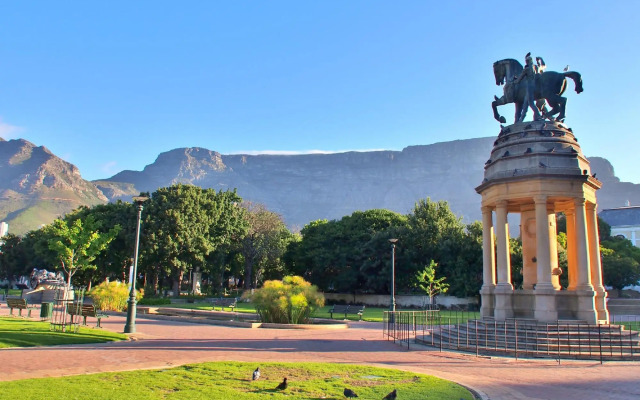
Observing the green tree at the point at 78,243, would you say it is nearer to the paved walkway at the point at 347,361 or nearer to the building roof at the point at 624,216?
the paved walkway at the point at 347,361

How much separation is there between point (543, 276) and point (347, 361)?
9479 millimetres

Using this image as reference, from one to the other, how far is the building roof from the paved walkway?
92143 mm

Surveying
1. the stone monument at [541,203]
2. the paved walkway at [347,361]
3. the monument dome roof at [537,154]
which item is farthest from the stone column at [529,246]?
the paved walkway at [347,361]

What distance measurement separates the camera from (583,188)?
64.4 feet

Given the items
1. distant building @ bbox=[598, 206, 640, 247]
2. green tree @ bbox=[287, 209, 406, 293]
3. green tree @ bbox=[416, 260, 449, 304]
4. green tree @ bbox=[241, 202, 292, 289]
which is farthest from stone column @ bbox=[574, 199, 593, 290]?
distant building @ bbox=[598, 206, 640, 247]

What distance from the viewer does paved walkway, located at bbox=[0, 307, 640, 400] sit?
420 inches

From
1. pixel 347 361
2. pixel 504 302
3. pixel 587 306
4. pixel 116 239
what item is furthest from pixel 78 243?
pixel 587 306

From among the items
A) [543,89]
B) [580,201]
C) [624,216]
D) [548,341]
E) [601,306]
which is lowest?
[548,341]

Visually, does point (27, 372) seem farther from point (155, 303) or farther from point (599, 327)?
point (155, 303)

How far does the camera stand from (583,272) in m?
18.8

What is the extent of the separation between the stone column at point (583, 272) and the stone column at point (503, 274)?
2548 mm

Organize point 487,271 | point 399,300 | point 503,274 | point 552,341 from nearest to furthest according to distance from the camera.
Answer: point 552,341 < point 503,274 < point 487,271 < point 399,300

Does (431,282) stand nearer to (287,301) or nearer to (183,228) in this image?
(287,301)

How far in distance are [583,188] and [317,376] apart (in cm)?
1480
